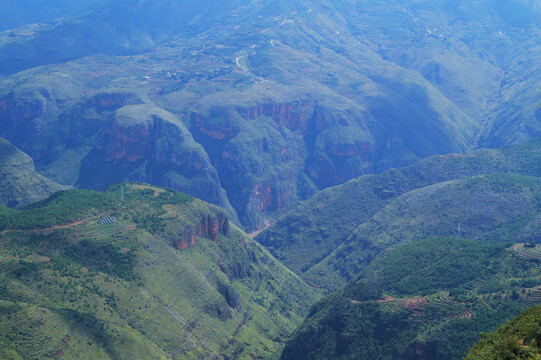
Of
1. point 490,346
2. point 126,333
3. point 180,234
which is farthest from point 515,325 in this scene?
point 180,234

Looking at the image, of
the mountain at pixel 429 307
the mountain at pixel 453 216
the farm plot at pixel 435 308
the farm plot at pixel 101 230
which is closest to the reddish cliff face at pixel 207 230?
the farm plot at pixel 101 230

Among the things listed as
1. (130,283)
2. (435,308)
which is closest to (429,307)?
(435,308)

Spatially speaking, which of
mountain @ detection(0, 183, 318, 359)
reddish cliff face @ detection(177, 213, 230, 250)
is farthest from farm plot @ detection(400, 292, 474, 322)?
reddish cliff face @ detection(177, 213, 230, 250)

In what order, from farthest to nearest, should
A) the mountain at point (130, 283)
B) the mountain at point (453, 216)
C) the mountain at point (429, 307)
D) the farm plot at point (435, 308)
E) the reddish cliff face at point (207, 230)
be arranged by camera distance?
the mountain at point (453, 216) < the reddish cliff face at point (207, 230) < the farm plot at point (435, 308) < the mountain at point (429, 307) < the mountain at point (130, 283)

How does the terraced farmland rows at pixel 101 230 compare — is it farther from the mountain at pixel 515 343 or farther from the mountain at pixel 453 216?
the mountain at pixel 515 343

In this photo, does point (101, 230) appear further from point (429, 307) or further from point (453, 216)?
point (453, 216)

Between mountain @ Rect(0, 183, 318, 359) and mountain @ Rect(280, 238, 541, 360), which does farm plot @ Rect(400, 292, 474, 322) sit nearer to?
mountain @ Rect(280, 238, 541, 360)

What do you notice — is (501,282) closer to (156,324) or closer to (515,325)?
(515,325)
